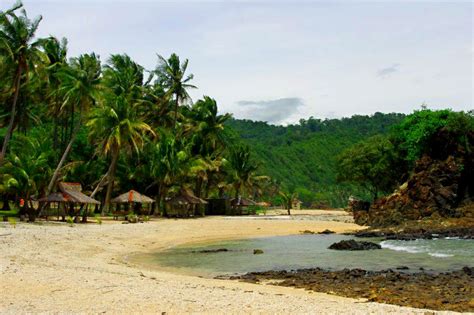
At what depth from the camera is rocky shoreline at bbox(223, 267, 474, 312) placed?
36.1 feet

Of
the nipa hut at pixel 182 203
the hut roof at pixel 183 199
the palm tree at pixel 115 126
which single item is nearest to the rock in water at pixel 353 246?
the palm tree at pixel 115 126

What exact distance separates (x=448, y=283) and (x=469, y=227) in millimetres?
25673

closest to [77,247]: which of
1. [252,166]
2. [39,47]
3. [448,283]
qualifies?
[448,283]

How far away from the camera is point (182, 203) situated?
1962 inches

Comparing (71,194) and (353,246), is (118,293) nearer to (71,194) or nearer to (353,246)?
(353,246)

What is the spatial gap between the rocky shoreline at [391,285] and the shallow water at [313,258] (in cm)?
192

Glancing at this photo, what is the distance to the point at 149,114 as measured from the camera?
5581cm

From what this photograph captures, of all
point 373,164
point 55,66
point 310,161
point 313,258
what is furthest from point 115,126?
point 310,161

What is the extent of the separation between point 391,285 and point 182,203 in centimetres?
3772

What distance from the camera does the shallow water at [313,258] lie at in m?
18.6

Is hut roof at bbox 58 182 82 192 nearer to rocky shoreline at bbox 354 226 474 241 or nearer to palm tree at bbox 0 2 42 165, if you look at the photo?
palm tree at bbox 0 2 42 165

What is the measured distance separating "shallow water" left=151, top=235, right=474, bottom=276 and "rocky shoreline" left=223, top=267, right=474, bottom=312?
1.92 m

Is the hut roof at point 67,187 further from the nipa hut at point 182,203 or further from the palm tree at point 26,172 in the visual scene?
the nipa hut at point 182,203

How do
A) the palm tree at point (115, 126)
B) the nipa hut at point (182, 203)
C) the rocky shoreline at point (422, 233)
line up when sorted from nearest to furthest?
the rocky shoreline at point (422, 233)
the palm tree at point (115, 126)
the nipa hut at point (182, 203)
